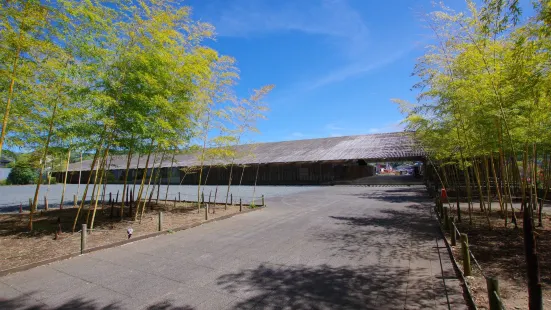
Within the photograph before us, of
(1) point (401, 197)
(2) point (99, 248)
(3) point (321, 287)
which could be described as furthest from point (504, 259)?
(1) point (401, 197)

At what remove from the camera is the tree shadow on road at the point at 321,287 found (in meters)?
3.03

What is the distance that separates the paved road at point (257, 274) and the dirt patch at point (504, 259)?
297 mm

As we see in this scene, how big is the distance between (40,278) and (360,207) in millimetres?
8969

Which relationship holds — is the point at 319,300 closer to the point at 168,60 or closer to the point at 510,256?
the point at 510,256

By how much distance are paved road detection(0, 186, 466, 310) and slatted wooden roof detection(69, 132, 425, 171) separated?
12370 millimetres

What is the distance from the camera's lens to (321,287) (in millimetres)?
3410

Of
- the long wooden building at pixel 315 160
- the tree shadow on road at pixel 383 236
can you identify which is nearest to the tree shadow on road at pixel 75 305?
the tree shadow on road at pixel 383 236

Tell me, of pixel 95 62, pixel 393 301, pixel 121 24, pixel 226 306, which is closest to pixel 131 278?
pixel 226 306

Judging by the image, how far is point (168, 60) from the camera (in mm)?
6219

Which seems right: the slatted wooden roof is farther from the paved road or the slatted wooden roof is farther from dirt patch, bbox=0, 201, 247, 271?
the paved road

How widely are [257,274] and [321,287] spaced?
38.8 inches

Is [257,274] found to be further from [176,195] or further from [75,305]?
[176,195]

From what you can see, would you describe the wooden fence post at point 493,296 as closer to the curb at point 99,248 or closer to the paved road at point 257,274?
the paved road at point 257,274

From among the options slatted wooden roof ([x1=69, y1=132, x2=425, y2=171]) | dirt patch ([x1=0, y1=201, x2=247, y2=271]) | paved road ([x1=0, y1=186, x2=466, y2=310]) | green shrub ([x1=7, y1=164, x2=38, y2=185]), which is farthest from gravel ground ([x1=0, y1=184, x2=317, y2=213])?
green shrub ([x1=7, y1=164, x2=38, y2=185])
